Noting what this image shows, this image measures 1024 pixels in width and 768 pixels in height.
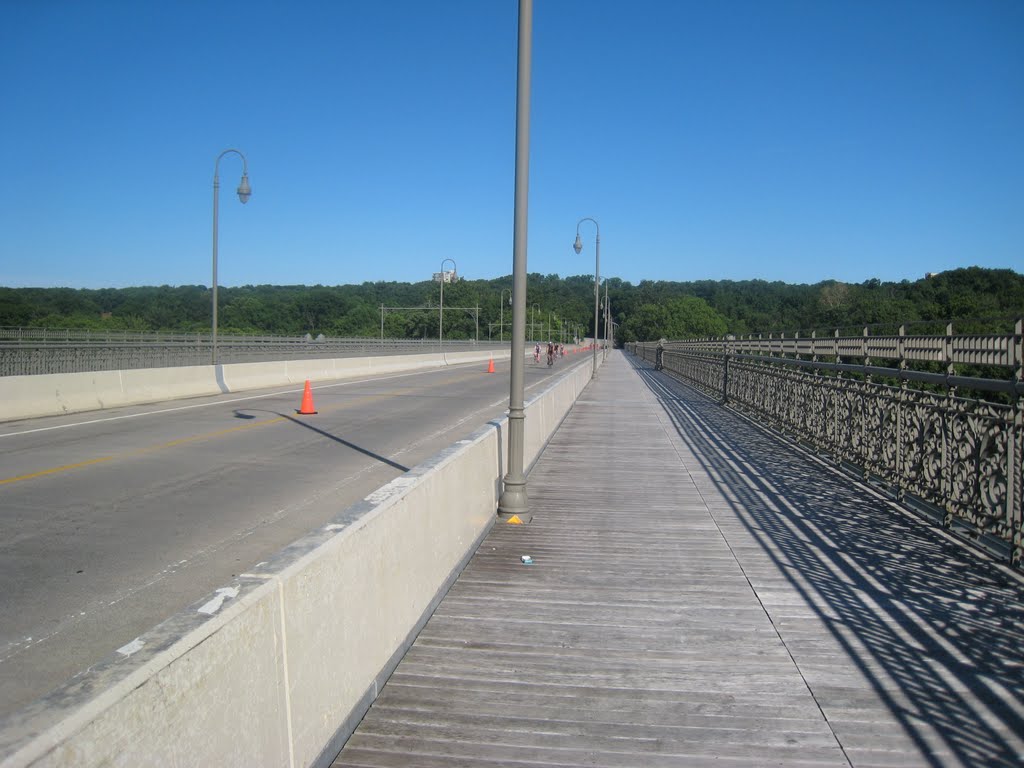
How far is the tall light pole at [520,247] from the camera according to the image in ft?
26.8

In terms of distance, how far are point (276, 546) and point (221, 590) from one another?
456cm

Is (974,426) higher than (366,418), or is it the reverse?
(974,426)

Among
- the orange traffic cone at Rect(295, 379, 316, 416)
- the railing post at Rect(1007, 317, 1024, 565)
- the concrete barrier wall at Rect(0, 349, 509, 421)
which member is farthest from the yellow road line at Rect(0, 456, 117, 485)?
the railing post at Rect(1007, 317, 1024, 565)

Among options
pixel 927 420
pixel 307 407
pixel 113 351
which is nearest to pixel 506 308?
pixel 113 351

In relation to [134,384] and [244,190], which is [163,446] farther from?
[244,190]

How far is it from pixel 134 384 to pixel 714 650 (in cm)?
1910

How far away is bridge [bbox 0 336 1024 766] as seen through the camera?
2.65m

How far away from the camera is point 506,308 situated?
15238 cm

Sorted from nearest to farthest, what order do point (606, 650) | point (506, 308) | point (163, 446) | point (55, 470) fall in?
point (606, 650)
point (55, 470)
point (163, 446)
point (506, 308)

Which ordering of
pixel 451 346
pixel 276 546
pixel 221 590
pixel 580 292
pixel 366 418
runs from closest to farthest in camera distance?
pixel 221 590
pixel 276 546
pixel 366 418
pixel 451 346
pixel 580 292

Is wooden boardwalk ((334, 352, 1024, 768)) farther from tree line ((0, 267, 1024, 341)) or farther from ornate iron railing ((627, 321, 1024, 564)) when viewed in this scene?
tree line ((0, 267, 1024, 341))

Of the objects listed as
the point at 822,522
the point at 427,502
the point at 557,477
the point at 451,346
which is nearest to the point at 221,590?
the point at 427,502

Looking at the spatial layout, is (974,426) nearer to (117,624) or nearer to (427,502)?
(427,502)

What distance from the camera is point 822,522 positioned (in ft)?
26.8
